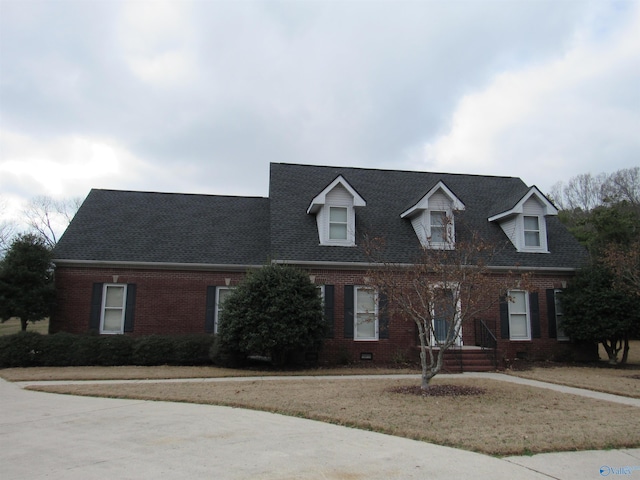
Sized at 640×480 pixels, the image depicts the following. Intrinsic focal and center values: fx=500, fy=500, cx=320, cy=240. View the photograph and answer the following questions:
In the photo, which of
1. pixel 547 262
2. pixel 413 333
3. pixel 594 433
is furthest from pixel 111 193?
pixel 594 433

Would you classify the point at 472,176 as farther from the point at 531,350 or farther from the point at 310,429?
the point at 310,429

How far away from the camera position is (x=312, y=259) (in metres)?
17.5

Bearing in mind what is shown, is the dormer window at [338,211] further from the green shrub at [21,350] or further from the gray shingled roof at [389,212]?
the green shrub at [21,350]

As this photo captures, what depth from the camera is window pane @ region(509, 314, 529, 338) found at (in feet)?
60.8

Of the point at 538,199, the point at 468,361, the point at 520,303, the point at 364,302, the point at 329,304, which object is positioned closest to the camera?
the point at 468,361

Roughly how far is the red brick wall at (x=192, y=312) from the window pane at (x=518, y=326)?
34cm

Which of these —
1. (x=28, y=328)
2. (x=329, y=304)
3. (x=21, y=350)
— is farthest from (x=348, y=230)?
(x=28, y=328)

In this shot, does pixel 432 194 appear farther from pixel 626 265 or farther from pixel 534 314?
pixel 626 265

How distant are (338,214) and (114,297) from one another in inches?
343

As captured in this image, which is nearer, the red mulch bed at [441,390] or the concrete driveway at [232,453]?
the concrete driveway at [232,453]

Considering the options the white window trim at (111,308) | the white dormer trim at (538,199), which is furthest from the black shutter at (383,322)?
the white window trim at (111,308)

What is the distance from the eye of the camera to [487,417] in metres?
8.34

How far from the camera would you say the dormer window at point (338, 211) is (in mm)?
18531

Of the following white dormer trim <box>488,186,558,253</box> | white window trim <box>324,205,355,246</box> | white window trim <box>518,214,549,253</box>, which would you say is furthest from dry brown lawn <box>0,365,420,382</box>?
white dormer trim <box>488,186,558,253</box>
